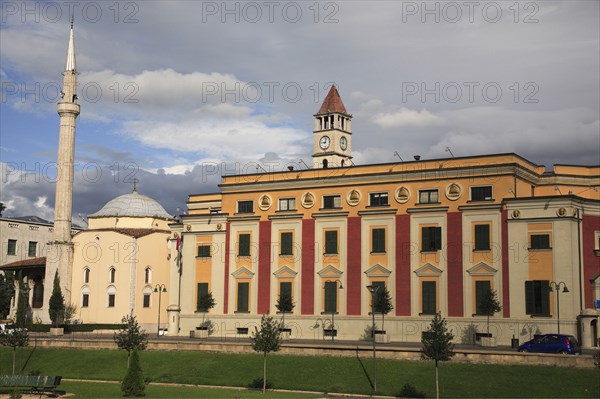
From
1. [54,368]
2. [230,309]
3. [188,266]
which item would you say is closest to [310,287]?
[230,309]

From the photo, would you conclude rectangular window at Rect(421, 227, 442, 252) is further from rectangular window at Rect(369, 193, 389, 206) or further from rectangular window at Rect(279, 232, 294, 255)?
rectangular window at Rect(279, 232, 294, 255)

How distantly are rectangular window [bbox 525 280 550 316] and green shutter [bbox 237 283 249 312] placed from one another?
74.9 feet

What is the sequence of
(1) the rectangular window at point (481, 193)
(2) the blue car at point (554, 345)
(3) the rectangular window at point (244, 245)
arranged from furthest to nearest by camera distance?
(3) the rectangular window at point (244, 245) → (1) the rectangular window at point (481, 193) → (2) the blue car at point (554, 345)

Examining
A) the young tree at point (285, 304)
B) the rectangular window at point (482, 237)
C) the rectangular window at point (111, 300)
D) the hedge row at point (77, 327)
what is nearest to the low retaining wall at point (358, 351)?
the rectangular window at point (482, 237)

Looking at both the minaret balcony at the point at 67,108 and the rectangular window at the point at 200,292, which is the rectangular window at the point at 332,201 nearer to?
the rectangular window at the point at 200,292

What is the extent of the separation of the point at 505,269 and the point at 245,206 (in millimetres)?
22609

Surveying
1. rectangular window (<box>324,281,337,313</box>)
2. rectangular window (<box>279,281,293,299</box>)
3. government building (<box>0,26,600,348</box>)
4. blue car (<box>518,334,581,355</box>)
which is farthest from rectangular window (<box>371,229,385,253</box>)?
blue car (<box>518,334,581,355</box>)

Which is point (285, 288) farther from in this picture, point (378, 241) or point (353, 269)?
point (378, 241)

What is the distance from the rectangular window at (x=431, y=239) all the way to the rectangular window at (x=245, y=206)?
1540cm

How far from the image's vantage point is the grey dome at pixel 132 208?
263 ft

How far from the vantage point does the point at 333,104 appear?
96562 millimetres

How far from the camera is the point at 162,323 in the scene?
76.4 m

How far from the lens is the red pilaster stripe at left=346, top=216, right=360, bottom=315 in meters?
59.3

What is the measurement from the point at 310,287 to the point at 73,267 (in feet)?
88.9
